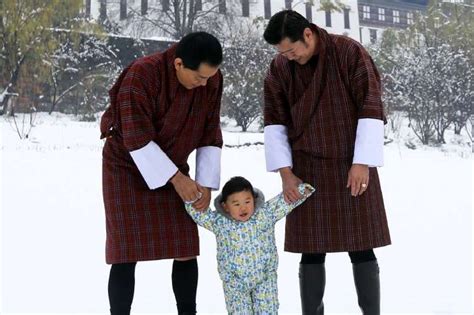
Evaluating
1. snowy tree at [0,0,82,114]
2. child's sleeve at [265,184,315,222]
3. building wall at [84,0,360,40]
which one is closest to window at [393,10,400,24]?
building wall at [84,0,360,40]

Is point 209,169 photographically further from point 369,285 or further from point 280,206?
point 369,285

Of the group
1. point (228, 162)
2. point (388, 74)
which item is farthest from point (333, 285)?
point (388, 74)

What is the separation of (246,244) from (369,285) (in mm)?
535

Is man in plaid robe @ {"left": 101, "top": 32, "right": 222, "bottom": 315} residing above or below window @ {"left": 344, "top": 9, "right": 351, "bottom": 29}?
below

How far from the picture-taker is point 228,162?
10.3 m

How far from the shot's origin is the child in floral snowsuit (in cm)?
259

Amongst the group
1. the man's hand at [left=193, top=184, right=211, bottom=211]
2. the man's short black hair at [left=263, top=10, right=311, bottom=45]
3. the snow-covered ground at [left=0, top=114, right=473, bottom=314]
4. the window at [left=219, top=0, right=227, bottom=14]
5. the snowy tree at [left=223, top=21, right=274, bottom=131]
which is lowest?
the snow-covered ground at [left=0, top=114, right=473, bottom=314]

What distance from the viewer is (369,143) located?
93.2 inches

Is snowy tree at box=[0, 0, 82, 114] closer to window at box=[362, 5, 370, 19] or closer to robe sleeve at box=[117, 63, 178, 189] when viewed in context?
robe sleeve at box=[117, 63, 178, 189]

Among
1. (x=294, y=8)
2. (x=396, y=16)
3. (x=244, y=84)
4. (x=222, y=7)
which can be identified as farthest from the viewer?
(x=396, y=16)

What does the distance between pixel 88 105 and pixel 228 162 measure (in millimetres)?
7157

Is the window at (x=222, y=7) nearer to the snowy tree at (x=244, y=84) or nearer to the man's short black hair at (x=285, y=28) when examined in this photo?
the snowy tree at (x=244, y=84)

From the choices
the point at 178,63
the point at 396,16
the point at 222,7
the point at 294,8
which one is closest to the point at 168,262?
the point at 178,63

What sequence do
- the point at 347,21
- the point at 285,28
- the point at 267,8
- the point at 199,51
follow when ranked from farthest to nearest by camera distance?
the point at 347,21, the point at 267,8, the point at 285,28, the point at 199,51
